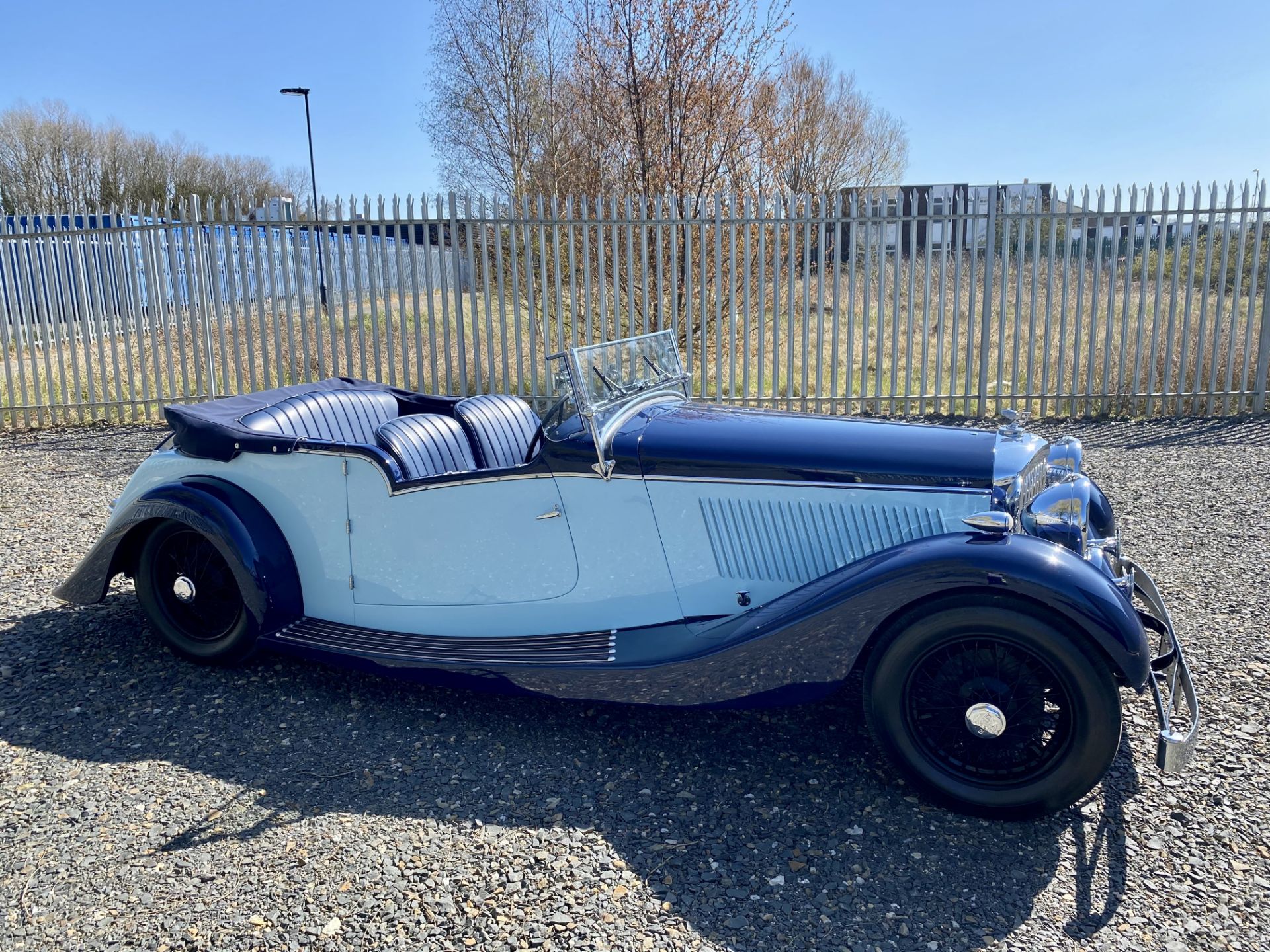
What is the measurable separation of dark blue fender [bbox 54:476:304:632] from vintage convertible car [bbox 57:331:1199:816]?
0.5 inches

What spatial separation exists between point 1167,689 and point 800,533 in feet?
4.82

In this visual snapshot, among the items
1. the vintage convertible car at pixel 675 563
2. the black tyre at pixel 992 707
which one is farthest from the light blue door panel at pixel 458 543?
the black tyre at pixel 992 707

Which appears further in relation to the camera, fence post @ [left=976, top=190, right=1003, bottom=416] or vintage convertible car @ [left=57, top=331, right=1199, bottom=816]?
fence post @ [left=976, top=190, right=1003, bottom=416]

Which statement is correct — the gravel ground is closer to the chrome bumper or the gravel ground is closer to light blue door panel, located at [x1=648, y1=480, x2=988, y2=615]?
the chrome bumper

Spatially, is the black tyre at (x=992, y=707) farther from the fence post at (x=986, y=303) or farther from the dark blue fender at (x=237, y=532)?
the fence post at (x=986, y=303)

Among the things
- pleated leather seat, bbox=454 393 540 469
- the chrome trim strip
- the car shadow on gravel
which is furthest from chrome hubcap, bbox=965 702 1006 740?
pleated leather seat, bbox=454 393 540 469

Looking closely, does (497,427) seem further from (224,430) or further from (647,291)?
(647,291)

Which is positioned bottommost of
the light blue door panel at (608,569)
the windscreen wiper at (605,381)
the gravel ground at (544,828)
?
the gravel ground at (544,828)

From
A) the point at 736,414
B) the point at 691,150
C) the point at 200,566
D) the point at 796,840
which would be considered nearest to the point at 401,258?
the point at 691,150

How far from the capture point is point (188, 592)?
13.9ft

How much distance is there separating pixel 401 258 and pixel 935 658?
8.24 m

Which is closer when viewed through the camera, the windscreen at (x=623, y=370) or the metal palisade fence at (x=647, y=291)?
the windscreen at (x=623, y=370)

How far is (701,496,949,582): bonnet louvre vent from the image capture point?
3.38 meters

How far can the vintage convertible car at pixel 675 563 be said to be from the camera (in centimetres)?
291
